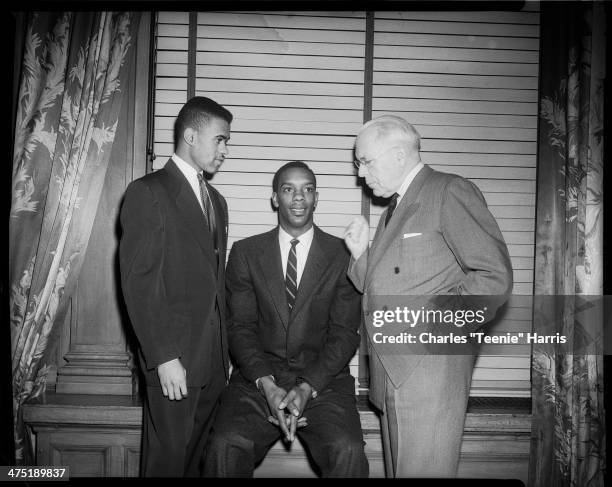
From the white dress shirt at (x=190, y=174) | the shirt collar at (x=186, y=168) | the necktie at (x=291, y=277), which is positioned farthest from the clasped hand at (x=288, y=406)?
the shirt collar at (x=186, y=168)

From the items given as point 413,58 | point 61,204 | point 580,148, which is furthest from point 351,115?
point 61,204

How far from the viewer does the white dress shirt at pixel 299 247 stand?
2.43 metres

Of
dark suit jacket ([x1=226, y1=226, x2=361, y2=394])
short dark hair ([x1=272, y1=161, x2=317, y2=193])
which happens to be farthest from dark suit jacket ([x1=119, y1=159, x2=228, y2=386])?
short dark hair ([x1=272, y1=161, x2=317, y2=193])

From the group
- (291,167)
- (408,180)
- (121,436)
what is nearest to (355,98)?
(291,167)

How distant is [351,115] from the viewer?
269 centimetres

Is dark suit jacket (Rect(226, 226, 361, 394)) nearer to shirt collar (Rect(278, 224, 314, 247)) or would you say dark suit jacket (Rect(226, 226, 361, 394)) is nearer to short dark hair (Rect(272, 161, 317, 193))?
shirt collar (Rect(278, 224, 314, 247))

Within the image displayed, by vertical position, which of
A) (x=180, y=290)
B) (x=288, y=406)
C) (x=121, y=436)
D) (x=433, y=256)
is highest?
(x=433, y=256)

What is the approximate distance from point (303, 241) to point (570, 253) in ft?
4.21

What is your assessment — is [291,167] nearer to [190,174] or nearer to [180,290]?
[190,174]

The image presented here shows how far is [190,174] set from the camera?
2217 millimetres

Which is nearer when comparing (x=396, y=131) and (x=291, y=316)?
(x=396, y=131)

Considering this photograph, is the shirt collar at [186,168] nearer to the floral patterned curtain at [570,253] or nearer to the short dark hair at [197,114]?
the short dark hair at [197,114]

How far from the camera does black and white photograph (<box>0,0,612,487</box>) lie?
2090 mm

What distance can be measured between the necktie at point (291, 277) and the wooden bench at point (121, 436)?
26.5 inches
